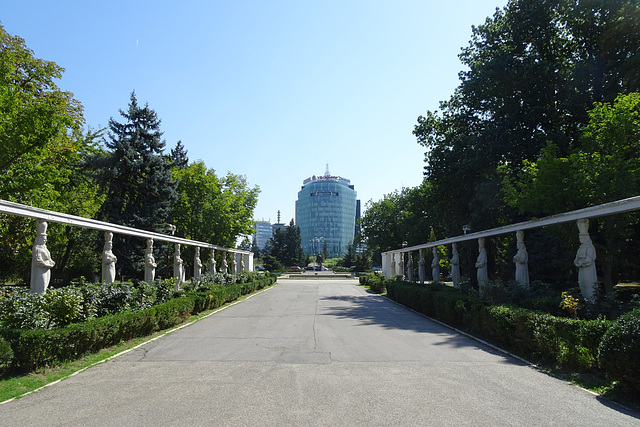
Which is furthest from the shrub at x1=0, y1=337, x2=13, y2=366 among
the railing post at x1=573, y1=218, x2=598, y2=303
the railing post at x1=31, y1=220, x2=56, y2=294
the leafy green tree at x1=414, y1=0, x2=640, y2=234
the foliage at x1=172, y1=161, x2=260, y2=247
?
the foliage at x1=172, y1=161, x2=260, y2=247

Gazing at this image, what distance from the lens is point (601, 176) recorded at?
14.1 metres

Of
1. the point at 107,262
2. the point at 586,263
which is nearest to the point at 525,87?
Answer: the point at 586,263

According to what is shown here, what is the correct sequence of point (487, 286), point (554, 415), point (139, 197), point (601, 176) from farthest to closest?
point (139, 197)
point (601, 176)
point (487, 286)
point (554, 415)

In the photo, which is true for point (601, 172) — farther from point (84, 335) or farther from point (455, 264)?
point (84, 335)

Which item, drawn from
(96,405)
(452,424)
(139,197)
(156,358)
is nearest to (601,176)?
(452,424)

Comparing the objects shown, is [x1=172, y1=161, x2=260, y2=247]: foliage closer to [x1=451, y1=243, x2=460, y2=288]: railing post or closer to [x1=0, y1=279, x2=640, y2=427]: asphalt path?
[x1=451, y1=243, x2=460, y2=288]: railing post

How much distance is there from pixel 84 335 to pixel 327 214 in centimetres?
15343

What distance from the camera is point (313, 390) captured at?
6.20 m

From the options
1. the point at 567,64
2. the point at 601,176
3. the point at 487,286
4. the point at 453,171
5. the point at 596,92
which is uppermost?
the point at 567,64

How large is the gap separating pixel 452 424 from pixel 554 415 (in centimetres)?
145

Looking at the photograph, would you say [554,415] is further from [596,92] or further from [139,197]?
[139,197]

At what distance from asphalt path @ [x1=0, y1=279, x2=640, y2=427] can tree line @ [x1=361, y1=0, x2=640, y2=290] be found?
898 centimetres

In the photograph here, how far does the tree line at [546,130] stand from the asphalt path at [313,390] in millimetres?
8978

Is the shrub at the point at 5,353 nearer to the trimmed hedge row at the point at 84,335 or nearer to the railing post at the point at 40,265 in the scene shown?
the trimmed hedge row at the point at 84,335
